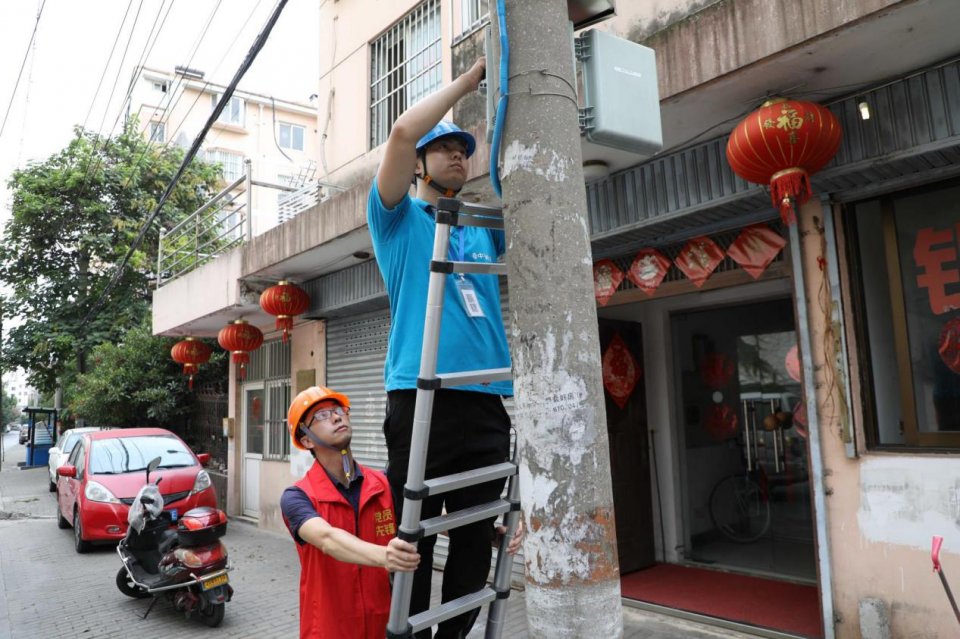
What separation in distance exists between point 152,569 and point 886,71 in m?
7.22

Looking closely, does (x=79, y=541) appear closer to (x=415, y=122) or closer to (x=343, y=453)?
(x=343, y=453)

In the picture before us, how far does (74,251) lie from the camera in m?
20.4

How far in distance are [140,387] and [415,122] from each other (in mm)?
14918

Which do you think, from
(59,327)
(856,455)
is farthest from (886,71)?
(59,327)

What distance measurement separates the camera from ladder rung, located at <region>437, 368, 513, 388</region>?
210 centimetres

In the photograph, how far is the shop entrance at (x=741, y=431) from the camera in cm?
734

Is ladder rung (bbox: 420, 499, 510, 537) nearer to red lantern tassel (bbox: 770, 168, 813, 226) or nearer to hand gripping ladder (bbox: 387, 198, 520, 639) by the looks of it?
hand gripping ladder (bbox: 387, 198, 520, 639)

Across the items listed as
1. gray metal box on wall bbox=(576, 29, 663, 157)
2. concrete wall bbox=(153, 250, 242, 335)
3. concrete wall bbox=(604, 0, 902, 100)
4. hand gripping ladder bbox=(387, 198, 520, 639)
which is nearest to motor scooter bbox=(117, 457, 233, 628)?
concrete wall bbox=(153, 250, 242, 335)

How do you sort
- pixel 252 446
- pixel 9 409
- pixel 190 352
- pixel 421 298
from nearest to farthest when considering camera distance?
pixel 421 298, pixel 252 446, pixel 190 352, pixel 9 409

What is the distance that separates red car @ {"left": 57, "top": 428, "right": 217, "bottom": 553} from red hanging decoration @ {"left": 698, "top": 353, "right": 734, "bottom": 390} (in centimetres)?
661

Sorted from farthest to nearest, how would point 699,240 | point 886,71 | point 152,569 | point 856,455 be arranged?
point 152,569, point 699,240, point 856,455, point 886,71

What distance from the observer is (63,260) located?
2052cm

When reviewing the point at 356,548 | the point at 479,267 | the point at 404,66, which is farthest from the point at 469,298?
the point at 404,66

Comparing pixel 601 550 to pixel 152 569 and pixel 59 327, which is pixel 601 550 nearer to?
pixel 152 569
